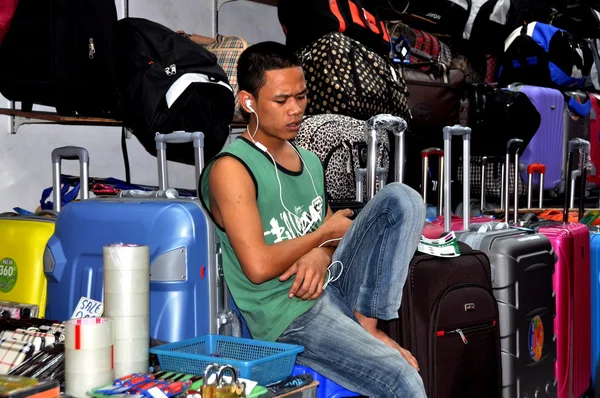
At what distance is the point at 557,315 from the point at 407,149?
1.20 metres

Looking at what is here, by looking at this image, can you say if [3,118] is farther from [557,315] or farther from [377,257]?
[557,315]

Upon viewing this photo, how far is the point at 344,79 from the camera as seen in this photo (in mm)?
3156

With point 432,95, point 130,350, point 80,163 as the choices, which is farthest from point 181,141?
point 432,95

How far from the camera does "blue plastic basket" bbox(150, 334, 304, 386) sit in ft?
5.51

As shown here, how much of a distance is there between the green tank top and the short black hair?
0.50ft

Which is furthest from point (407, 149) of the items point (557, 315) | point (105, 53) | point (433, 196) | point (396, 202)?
point (396, 202)

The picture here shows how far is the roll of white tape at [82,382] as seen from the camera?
1.55 m

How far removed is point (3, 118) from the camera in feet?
10.2

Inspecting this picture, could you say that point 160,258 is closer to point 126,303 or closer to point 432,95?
point 126,303

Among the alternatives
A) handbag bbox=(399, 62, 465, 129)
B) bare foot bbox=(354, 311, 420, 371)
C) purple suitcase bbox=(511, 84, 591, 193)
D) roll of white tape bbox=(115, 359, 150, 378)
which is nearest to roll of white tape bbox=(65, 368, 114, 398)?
roll of white tape bbox=(115, 359, 150, 378)

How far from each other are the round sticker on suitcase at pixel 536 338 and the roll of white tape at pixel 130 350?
4.38 ft

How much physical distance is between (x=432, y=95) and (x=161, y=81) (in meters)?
1.51

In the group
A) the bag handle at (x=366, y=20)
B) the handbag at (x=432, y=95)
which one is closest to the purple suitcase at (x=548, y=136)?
the handbag at (x=432, y=95)

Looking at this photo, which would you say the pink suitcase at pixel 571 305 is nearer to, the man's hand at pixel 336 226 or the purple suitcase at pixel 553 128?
the man's hand at pixel 336 226
